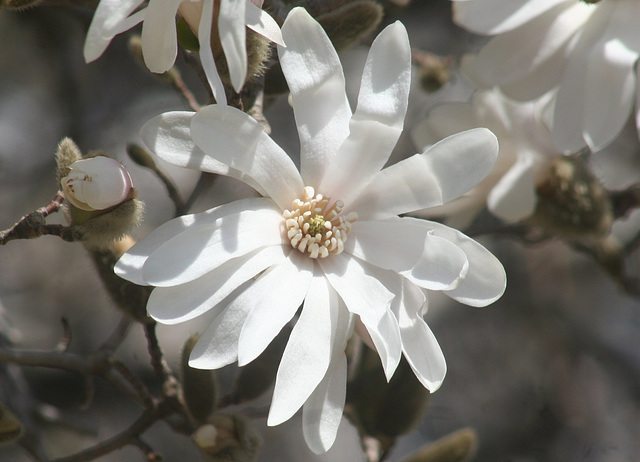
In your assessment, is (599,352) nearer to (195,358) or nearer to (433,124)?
(433,124)

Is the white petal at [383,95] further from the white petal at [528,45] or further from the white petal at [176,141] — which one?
the white petal at [528,45]

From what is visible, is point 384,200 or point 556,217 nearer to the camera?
point 384,200

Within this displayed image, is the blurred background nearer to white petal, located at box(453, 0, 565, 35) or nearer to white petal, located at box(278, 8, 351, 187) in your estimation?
white petal, located at box(453, 0, 565, 35)

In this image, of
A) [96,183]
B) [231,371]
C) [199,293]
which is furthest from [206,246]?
[231,371]

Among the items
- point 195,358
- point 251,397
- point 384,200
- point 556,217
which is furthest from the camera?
point 556,217

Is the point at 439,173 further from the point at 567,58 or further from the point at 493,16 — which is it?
the point at 567,58

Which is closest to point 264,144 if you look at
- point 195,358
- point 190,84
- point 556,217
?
point 195,358

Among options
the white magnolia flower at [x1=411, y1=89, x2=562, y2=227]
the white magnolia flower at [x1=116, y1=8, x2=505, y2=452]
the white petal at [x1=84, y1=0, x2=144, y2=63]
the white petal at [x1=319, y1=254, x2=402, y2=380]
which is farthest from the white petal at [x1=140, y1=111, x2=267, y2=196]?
the white magnolia flower at [x1=411, y1=89, x2=562, y2=227]

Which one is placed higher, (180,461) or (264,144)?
(264,144)
